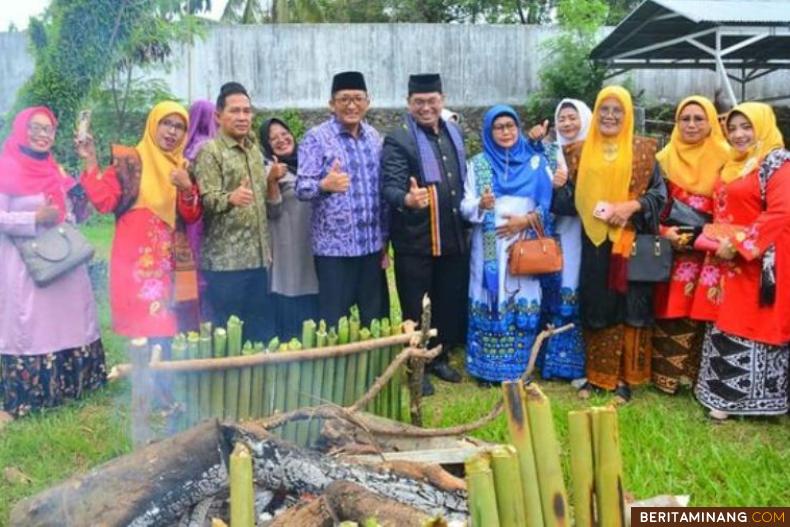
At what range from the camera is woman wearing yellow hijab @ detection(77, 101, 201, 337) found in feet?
12.6

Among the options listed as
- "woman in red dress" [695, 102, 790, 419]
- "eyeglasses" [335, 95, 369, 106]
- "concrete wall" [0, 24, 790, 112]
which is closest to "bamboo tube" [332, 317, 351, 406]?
"eyeglasses" [335, 95, 369, 106]

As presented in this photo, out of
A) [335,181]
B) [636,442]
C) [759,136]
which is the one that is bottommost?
[636,442]

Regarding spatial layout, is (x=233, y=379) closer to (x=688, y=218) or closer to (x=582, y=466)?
(x=582, y=466)

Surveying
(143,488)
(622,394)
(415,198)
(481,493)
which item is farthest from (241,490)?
(622,394)

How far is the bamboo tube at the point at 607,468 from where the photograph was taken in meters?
2.00

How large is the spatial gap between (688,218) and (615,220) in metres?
0.40

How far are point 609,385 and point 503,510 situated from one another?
2716 mm

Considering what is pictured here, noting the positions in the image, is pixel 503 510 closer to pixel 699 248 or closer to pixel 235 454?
pixel 235 454

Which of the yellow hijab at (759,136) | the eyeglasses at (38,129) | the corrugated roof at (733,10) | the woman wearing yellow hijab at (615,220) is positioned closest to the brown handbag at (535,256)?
the woman wearing yellow hijab at (615,220)

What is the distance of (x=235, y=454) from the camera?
1.78 metres

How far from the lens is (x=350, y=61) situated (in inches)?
518

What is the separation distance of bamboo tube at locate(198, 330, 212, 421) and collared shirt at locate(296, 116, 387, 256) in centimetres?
141

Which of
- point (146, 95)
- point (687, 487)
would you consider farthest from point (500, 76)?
point (687, 487)

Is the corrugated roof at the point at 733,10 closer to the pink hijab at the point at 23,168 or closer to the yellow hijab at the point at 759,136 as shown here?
the yellow hijab at the point at 759,136
